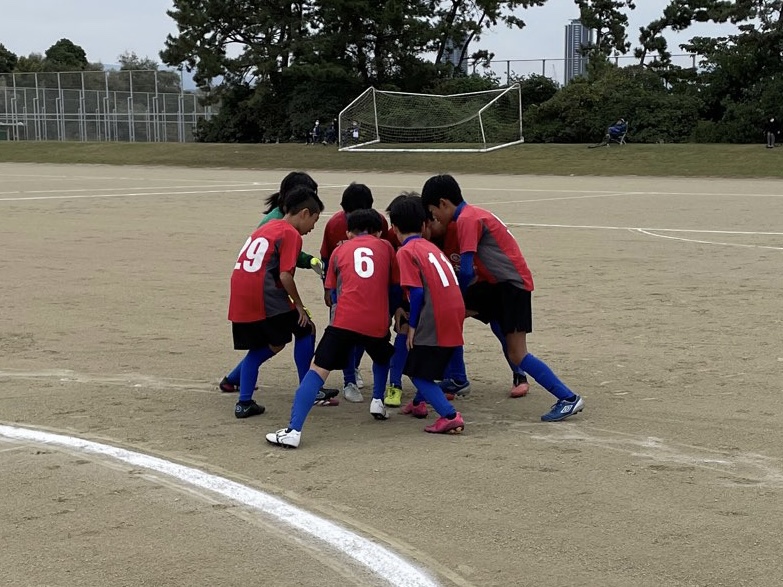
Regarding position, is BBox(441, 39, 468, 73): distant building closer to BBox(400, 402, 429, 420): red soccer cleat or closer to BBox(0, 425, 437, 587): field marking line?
BBox(400, 402, 429, 420): red soccer cleat

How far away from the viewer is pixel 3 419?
6.14m

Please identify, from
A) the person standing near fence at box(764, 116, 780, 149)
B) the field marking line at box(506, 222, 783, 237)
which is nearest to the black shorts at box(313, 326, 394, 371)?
the field marking line at box(506, 222, 783, 237)

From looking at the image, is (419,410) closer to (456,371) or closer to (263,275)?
(456,371)

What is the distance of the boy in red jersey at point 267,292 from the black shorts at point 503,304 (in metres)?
1.05

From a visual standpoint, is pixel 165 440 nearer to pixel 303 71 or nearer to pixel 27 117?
pixel 303 71

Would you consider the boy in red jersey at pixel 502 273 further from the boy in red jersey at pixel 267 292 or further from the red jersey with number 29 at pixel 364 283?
the boy in red jersey at pixel 267 292

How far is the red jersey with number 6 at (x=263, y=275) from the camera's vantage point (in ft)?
20.0

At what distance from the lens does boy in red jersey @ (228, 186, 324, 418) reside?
6.09m

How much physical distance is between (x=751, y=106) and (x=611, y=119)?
6460mm

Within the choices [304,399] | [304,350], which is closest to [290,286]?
[304,350]

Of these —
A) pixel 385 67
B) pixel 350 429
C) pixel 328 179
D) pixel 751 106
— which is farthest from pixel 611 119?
pixel 350 429

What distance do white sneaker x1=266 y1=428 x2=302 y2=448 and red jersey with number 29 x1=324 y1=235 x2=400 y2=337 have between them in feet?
2.09

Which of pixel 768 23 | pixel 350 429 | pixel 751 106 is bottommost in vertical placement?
pixel 350 429

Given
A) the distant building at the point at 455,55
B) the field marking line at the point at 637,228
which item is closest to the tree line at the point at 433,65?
the distant building at the point at 455,55
